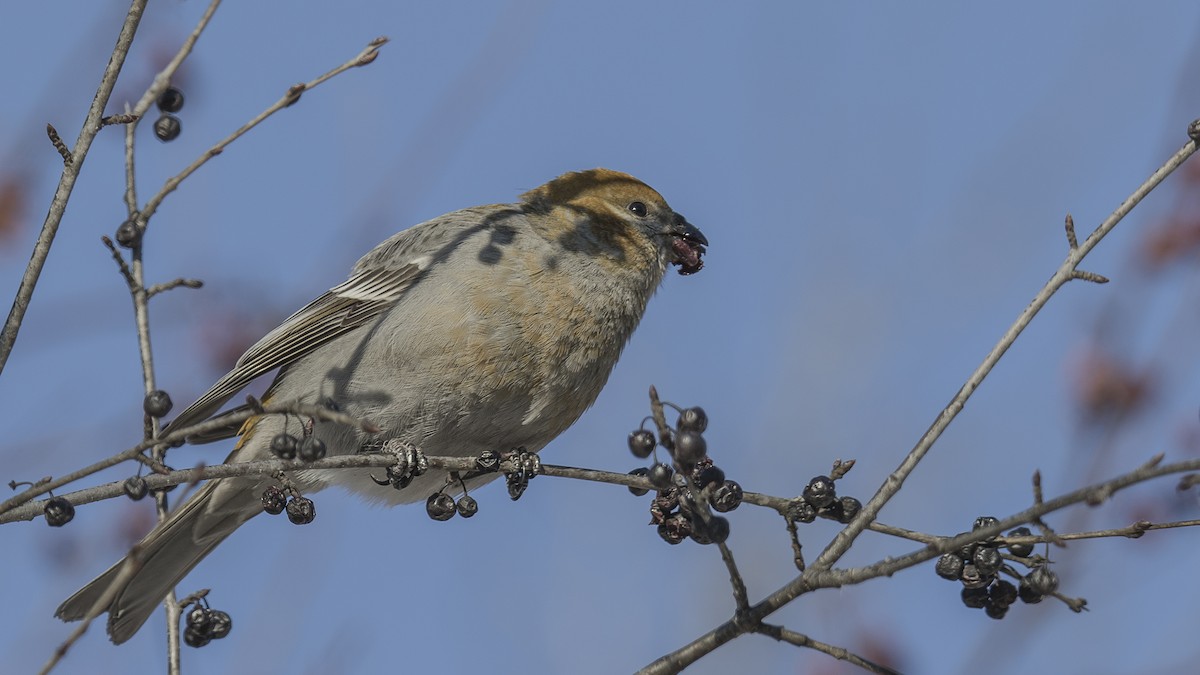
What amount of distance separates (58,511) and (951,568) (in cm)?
250

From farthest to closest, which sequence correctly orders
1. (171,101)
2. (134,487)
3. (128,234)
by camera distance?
(171,101), (128,234), (134,487)

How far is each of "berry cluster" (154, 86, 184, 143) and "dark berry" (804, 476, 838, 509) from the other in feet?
9.09

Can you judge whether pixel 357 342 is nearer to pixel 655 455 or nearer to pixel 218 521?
pixel 218 521

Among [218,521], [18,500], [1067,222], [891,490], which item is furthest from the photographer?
[218,521]

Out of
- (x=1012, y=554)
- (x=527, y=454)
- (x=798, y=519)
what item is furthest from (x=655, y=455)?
(x=527, y=454)

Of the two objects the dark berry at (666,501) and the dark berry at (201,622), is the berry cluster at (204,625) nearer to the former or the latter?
the dark berry at (201,622)

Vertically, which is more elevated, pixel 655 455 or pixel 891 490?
pixel 655 455

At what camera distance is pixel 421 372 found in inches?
201

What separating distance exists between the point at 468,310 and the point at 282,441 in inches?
55.4

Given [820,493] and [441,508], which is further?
[441,508]

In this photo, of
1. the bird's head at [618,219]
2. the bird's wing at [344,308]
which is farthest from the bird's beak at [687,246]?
the bird's wing at [344,308]

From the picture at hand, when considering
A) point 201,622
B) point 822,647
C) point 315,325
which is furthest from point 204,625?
point 822,647

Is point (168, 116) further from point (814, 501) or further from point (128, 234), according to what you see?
point (814, 501)

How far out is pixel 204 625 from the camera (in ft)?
14.3
